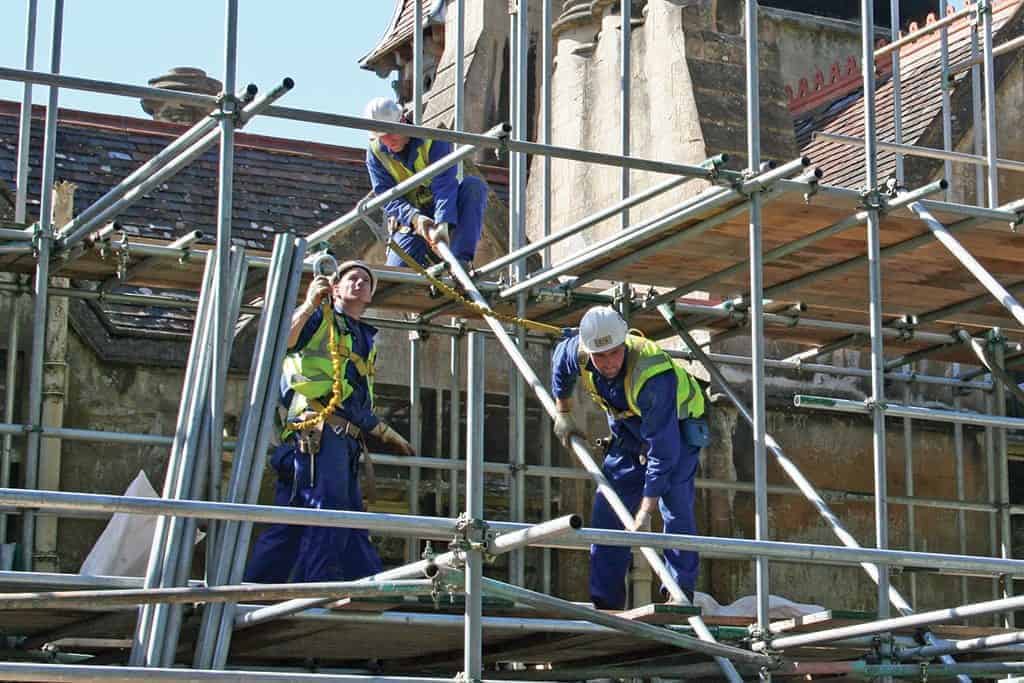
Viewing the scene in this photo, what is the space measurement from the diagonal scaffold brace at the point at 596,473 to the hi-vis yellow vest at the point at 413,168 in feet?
1.55

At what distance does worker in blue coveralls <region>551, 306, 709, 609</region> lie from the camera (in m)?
11.4

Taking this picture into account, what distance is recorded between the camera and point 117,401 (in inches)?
555

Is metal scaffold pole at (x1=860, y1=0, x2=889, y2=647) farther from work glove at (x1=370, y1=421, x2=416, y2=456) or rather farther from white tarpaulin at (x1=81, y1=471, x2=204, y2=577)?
white tarpaulin at (x1=81, y1=471, x2=204, y2=577)

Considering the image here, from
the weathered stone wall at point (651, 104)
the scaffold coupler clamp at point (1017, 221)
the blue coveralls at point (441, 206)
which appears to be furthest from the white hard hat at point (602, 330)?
the weathered stone wall at point (651, 104)

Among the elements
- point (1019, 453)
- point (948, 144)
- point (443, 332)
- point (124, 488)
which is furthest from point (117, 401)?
point (1019, 453)

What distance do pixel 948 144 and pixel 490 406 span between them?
327cm

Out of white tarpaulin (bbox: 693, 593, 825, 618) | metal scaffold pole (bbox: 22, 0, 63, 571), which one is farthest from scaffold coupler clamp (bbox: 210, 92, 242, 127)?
white tarpaulin (bbox: 693, 593, 825, 618)

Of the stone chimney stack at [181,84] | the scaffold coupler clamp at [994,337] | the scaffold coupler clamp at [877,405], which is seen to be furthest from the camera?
the stone chimney stack at [181,84]

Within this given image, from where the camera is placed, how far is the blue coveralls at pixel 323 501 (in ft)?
35.8

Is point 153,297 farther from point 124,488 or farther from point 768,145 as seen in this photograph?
point 768,145

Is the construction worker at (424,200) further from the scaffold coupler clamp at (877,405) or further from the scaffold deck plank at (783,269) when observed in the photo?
the scaffold coupler clamp at (877,405)

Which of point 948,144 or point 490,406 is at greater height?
point 948,144

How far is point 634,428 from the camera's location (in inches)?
459

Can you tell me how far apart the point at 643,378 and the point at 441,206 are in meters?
2.04
